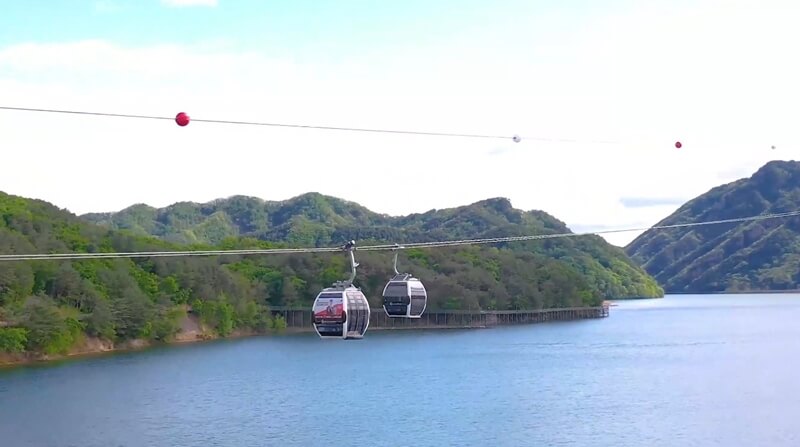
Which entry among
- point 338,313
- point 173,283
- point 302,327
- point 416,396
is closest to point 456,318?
point 302,327

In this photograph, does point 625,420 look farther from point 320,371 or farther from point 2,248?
point 2,248

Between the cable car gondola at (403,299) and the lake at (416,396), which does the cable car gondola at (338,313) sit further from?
the lake at (416,396)

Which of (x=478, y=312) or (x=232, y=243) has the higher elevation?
(x=232, y=243)

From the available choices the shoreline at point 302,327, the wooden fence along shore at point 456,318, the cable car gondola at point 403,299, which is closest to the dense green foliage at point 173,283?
the shoreline at point 302,327

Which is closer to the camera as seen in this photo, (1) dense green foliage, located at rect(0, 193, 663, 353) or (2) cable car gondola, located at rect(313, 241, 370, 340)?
(2) cable car gondola, located at rect(313, 241, 370, 340)

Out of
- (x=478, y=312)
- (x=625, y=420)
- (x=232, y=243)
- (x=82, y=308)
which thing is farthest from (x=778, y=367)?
(x=232, y=243)

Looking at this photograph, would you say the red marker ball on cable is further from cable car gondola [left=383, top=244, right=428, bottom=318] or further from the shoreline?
the shoreline

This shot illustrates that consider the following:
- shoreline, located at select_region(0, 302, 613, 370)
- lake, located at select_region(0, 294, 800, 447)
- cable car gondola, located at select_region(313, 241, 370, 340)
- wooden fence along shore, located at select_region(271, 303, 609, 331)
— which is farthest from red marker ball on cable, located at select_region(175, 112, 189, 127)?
wooden fence along shore, located at select_region(271, 303, 609, 331)
